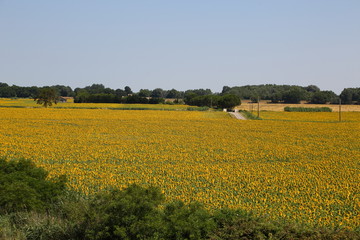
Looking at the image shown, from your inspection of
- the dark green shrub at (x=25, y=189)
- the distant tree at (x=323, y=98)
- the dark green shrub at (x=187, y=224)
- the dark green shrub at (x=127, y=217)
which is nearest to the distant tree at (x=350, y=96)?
the distant tree at (x=323, y=98)

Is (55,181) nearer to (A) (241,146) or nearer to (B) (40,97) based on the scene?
(A) (241,146)

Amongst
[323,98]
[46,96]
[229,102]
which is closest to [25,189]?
[46,96]

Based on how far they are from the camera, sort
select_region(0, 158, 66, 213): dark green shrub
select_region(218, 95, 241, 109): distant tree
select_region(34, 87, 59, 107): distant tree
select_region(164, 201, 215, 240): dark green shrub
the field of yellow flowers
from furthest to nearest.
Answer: select_region(218, 95, 241, 109): distant tree → select_region(34, 87, 59, 107): distant tree → the field of yellow flowers → select_region(0, 158, 66, 213): dark green shrub → select_region(164, 201, 215, 240): dark green shrub

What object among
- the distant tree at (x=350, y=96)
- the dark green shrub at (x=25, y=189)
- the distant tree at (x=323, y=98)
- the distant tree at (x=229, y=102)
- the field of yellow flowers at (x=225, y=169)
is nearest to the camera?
the dark green shrub at (x=25, y=189)

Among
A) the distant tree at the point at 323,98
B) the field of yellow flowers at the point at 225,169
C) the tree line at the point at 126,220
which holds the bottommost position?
the field of yellow flowers at the point at 225,169

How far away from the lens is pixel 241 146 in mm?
31906

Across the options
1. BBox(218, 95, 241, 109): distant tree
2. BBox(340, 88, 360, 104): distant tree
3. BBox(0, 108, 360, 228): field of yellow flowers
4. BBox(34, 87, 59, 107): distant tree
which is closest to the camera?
BBox(0, 108, 360, 228): field of yellow flowers

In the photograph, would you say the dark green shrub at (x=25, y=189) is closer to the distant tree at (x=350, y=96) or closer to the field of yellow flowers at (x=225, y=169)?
the field of yellow flowers at (x=225, y=169)

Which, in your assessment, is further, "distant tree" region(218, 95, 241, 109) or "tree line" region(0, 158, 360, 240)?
"distant tree" region(218, 95, 241, 109)

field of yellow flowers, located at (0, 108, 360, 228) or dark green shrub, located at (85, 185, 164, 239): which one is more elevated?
dark green shrub, located at (85, 185, 164, 239)

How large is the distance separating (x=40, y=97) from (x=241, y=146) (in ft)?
268

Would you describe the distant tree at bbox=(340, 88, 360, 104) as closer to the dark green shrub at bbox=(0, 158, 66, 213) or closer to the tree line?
the tree line

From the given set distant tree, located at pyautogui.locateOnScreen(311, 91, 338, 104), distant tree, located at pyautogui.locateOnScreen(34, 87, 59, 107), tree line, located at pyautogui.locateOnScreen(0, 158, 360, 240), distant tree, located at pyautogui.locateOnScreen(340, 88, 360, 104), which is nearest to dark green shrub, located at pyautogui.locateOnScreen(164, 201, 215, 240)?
tree line, located at pyautogui.locateOnScreen(0, 158, 360, 240)

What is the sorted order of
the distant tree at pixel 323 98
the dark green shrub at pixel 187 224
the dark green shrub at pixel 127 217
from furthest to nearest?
the distant tree at pixel 323 98 → the dark green shrub at pixel 127 217 → the dark green shrub at pixel 187 224
